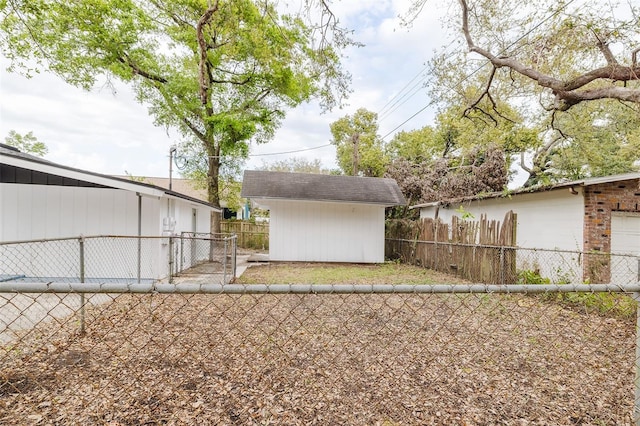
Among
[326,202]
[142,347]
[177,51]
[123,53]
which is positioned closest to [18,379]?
[142,347]

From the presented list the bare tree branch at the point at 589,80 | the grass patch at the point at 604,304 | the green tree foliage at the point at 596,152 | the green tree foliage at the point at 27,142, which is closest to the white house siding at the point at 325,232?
the bare tree branch at the point at 589,80

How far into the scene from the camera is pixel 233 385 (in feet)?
8.91

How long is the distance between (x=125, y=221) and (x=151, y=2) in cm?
985

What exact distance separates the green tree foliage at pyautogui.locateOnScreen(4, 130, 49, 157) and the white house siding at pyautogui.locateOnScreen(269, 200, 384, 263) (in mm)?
24909

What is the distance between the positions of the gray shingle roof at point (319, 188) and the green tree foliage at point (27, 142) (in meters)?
23.1

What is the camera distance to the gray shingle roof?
11.7 meters

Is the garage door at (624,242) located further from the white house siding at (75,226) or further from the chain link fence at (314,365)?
the white house siding at (75,226)

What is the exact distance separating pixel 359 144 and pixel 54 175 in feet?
59.6

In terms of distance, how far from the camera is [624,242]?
6.65 meters

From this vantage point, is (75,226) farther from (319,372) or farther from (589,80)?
(589,80)

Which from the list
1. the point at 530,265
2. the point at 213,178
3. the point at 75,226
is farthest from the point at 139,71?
the point at 530,265

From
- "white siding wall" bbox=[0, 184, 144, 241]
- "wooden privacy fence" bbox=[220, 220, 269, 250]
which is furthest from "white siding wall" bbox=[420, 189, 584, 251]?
"wooden privacy fence" bbox=[220, 220, 269, 250]

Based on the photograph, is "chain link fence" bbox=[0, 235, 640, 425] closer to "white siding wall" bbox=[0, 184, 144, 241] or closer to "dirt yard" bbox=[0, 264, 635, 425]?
"dirt yard" bbox=[0, 264, 635, 425]

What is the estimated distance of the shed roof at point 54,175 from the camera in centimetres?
600
